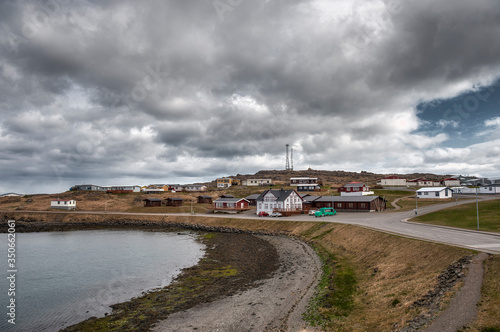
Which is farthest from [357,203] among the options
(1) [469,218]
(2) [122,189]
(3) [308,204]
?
(2) [122,189]

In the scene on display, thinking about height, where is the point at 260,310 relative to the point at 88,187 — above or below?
below

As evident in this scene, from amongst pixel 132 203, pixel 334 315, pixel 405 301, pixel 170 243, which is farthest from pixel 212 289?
pixel 132 203

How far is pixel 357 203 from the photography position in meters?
81.6

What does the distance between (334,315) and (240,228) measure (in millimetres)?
54046

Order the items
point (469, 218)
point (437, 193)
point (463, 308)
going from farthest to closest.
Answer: point (437, 193) < point (469, 218) < point (463, 308)

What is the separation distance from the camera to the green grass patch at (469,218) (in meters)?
41.5

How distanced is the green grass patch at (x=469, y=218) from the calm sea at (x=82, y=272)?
41512mm

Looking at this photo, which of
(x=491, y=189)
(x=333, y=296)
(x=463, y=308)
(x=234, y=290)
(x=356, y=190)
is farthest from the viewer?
(x=356, y=190)

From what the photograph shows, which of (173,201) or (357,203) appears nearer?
(357,203)

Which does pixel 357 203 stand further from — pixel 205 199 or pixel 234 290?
pixel 205 199

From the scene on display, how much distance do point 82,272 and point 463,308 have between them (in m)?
42.7

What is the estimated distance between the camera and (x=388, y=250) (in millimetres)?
33438

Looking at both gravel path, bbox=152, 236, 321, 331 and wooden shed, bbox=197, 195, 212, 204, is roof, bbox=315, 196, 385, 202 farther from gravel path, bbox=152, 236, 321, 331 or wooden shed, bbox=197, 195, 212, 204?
gravel path, bbox=152, 236, 321, 331

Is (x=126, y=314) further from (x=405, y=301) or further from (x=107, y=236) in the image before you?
(x=107, y=236)
